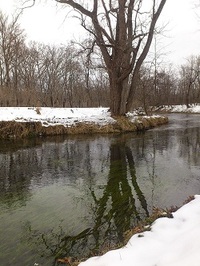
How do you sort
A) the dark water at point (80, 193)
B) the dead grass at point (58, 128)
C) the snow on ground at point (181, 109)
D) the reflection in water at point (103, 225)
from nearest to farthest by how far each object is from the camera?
the reflection in water at point (103, 225) < the dark water at point (80, 193) < the dead grass at point (58, 128) < the snow on ground at point (181, 109)

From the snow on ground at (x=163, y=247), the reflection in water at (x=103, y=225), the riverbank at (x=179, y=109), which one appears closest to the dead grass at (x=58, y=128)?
the reflection in water at (x=103, y=225)

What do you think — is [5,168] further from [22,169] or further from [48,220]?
[48,220]

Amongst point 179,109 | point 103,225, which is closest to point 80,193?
point 103,225

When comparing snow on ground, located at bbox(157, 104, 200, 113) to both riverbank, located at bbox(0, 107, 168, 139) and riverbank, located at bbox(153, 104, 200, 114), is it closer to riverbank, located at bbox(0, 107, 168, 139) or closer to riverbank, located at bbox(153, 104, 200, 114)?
riverbank, located at bbox(153, 104, 200, 114)

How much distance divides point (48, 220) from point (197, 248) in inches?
104

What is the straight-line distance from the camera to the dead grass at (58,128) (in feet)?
46.8

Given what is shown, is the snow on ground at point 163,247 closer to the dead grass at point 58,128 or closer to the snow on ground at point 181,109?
the dead grass at point 58,128

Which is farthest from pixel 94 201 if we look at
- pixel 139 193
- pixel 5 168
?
pixel 5 168

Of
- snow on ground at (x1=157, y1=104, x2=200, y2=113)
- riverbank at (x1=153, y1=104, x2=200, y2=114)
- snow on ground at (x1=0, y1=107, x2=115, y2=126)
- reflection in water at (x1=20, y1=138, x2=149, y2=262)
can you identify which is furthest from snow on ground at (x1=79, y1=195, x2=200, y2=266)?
snow on ground at (x1=157, y1=104, x2=200, y2=113)

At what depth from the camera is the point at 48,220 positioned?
4559mm

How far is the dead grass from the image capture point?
46.8ft

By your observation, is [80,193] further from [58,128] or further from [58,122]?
[58,122]

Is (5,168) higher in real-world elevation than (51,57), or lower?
lower

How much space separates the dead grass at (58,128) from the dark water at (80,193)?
370 cm
